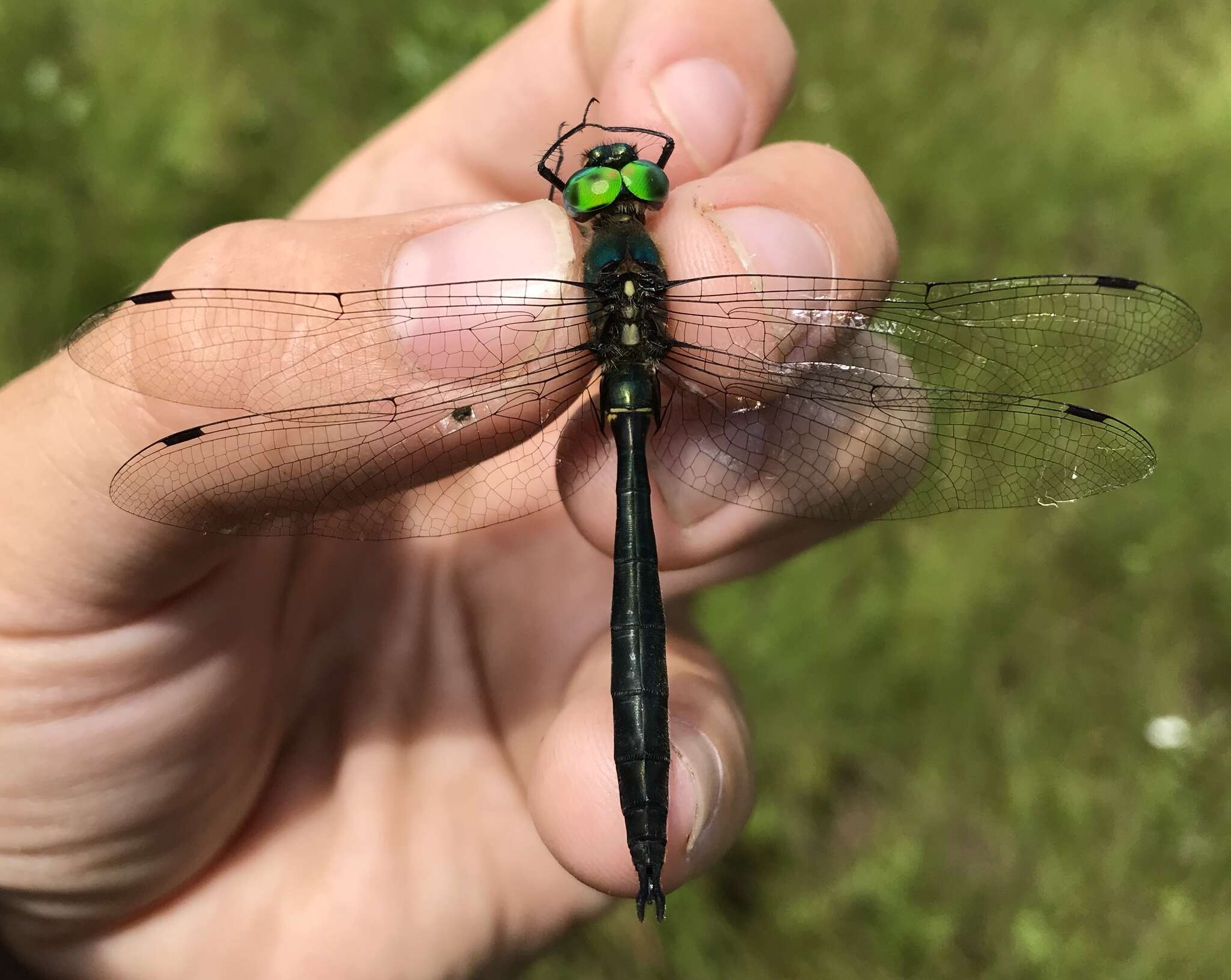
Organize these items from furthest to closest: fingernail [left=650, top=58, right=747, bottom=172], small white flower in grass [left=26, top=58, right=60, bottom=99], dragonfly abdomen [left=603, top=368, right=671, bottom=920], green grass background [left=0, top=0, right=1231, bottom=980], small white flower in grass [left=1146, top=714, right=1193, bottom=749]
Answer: small white flower in grass [left=26, top=58, right=60, bottom=99] < small white flower in grass [left=1146, top=714, right=1193, bottom=749] < green grass background [left=0, top=0, right=1231, bottom=980] < fingernail [left=650, top=58, right=747, bottom=172] < dragonfly abdomen [left=603, top=368, right=671, bottom=920]

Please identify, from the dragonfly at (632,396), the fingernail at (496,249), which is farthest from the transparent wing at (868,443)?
the fingernail at (496,249)

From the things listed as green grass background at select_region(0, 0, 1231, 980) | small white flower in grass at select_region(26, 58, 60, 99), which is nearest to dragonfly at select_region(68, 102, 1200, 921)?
green grass background at select_region(0, 0, 1231, 980)

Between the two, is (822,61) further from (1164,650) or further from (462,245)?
(462,245)

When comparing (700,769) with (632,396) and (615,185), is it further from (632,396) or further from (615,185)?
(615,185)

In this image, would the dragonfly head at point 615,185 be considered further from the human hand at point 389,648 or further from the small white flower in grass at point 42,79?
the small white flower in grass at point 42,79

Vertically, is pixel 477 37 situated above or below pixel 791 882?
above

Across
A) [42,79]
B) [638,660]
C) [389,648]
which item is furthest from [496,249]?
[42,79]

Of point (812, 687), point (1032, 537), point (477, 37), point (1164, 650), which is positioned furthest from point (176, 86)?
point (1164, 650)

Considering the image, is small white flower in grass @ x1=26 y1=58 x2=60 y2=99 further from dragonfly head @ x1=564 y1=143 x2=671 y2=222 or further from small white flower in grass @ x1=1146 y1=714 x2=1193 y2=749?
small white flower in grass @ x1=1146 y1=714 x2=1193 y2=749
